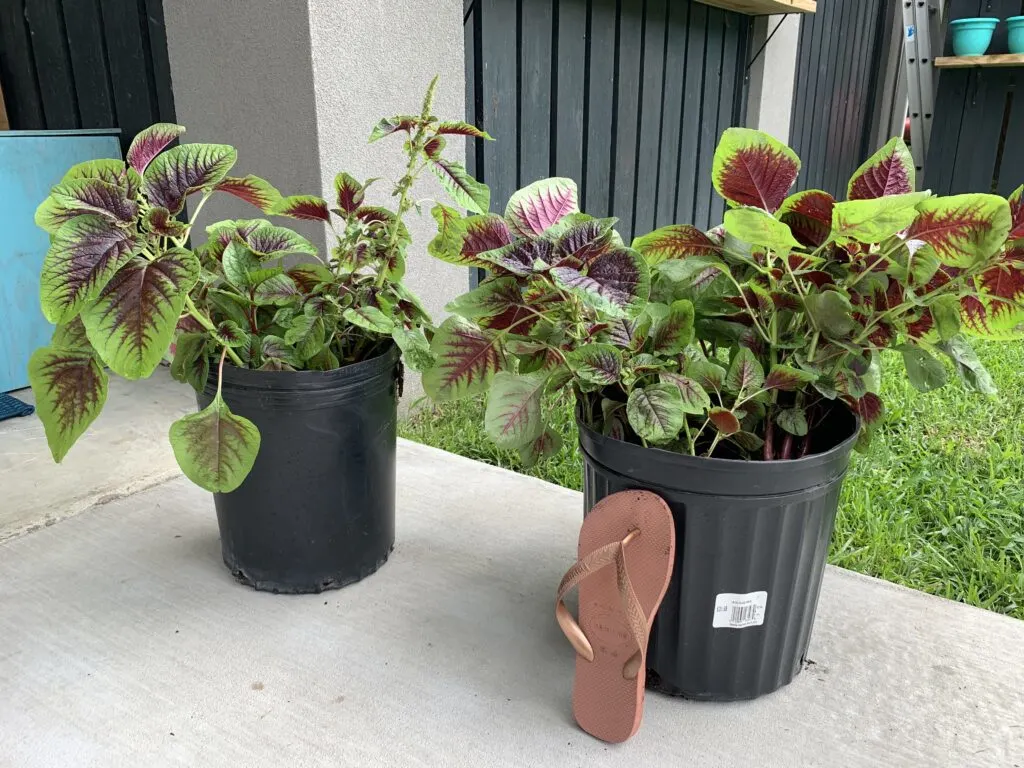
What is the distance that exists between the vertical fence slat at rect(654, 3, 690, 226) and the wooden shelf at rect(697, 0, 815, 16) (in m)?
0.17

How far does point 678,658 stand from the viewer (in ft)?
3.20

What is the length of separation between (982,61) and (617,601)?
5238 millimetres

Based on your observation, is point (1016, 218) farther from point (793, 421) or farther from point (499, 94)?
point (499, 94)

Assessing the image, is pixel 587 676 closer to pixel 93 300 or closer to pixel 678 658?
pixel 678 658

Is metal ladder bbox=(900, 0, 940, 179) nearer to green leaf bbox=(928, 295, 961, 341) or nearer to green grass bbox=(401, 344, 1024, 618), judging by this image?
green grass bbox=(401, 344, 1024, 618)

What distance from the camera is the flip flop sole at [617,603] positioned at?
34.9 inches

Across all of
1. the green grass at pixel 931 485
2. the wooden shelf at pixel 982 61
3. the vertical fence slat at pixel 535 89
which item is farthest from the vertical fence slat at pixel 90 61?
the wooden shelf at pixel 982 61

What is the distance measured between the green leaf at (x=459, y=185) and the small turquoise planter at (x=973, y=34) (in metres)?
5.08

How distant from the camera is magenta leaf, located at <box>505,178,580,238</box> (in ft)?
3.09

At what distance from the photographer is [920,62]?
505cm

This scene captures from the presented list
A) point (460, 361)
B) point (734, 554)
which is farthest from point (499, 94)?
point (734, 554)

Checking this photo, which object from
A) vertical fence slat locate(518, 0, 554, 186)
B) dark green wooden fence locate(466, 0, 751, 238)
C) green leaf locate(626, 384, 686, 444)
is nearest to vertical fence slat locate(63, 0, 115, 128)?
dark green wooden fence locate(466, 0, 751, 238)

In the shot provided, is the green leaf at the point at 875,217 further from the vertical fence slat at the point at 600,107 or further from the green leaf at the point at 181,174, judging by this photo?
the vertical fence slat at the point at 600,107

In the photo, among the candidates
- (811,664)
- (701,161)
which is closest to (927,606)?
(811,664)
